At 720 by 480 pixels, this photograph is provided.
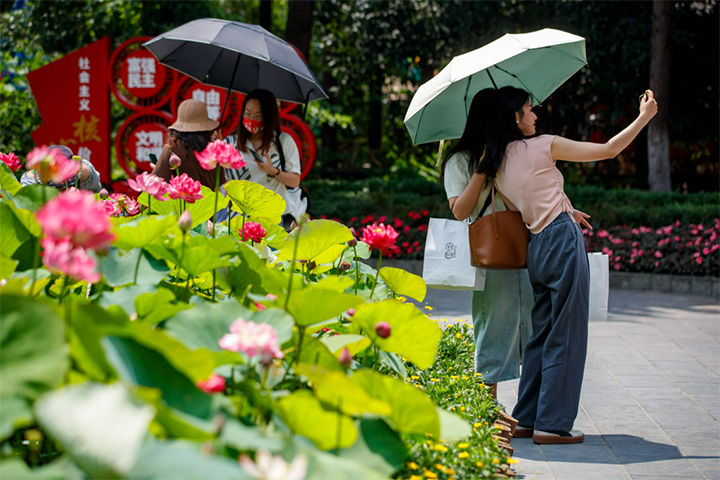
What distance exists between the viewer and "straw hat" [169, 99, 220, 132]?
392 centimetres

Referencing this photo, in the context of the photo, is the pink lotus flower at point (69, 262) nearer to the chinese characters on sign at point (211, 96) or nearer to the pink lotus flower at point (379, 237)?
the pink lotus flower at point (379, 237)

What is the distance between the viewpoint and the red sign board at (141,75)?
7590 mm

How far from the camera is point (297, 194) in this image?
13.3 feet

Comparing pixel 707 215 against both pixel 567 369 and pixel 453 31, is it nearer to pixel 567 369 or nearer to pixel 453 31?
pixel 453 31

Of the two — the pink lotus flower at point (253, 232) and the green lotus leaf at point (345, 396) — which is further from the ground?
the pink lotus flower at point (253, 232)

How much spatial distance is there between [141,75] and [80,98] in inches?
33.6

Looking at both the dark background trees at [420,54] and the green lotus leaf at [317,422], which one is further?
the dark background trees at [420,54]

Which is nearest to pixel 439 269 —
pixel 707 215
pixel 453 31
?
pixel 707 215

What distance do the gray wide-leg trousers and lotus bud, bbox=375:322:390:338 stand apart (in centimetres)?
174

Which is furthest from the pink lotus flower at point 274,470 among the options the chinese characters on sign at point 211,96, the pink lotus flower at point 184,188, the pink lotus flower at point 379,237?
the chinese characters on sign at point 211,96

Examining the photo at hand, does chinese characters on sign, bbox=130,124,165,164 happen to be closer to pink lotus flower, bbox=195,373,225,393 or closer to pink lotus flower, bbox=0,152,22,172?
pink lotus flower, bbox=0,152,22,172

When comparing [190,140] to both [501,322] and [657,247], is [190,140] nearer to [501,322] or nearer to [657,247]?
[501,322]

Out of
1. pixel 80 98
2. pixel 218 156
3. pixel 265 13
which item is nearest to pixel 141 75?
pixel 80 98

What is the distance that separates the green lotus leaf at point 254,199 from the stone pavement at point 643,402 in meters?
1.30
